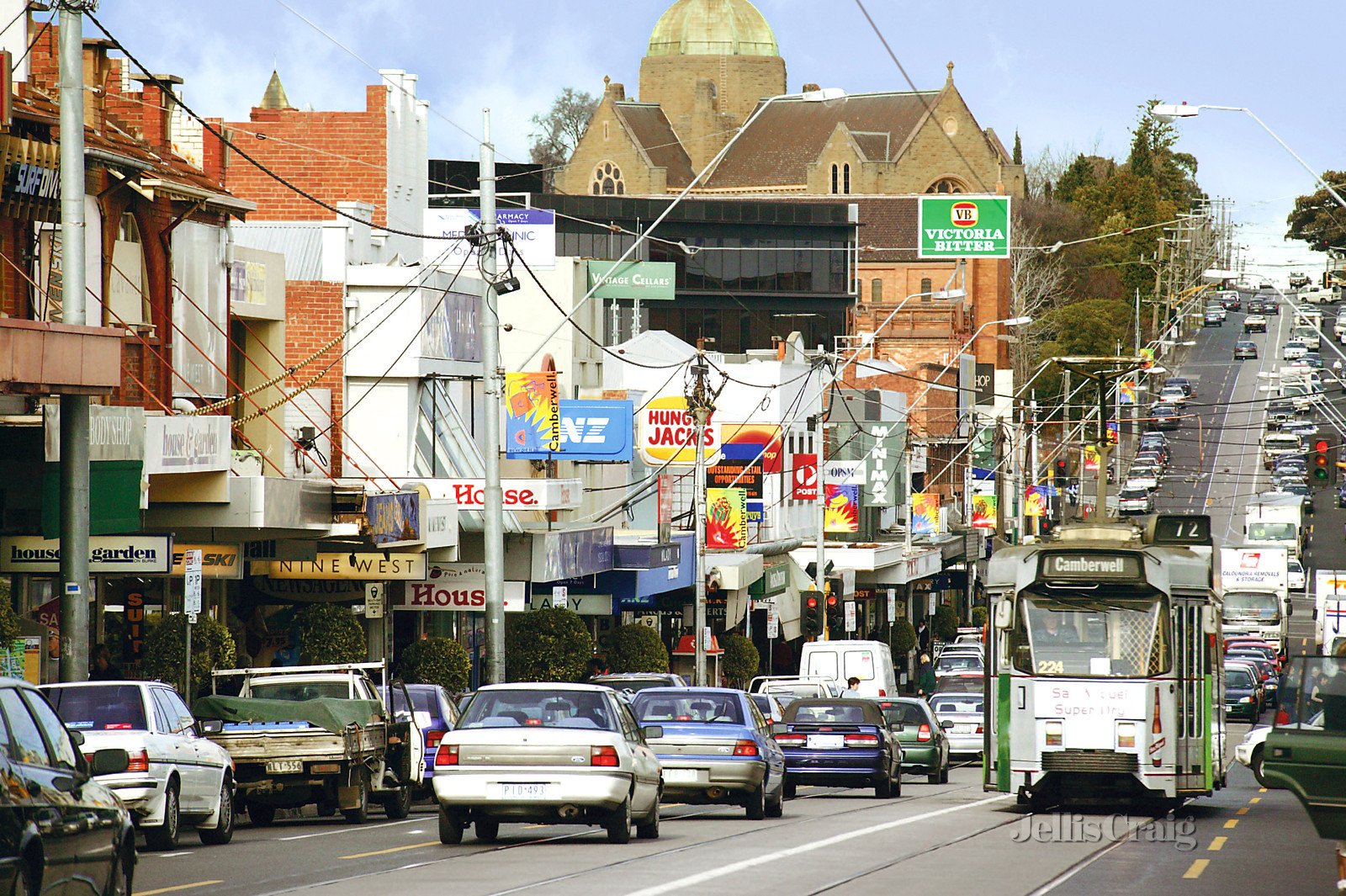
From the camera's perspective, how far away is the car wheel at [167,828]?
56.6 ft

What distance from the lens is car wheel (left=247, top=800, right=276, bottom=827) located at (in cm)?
2172

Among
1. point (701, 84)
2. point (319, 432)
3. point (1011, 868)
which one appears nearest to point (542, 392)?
point (319, 432)

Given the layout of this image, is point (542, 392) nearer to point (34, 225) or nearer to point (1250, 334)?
point (34, 225)

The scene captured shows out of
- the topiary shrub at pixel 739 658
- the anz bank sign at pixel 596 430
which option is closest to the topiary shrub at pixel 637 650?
→ the anz bank sign at pixel 596 430

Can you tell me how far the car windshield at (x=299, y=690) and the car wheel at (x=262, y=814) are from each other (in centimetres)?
158

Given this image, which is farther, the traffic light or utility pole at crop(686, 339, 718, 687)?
the traffic light

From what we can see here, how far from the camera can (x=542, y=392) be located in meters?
37.8

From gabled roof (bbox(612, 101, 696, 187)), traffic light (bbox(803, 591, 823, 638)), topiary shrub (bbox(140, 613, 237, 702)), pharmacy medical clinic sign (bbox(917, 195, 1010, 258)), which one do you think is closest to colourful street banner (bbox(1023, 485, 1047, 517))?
pharmacy medical clinic sign (bbox(917, 195, 1010, 258))

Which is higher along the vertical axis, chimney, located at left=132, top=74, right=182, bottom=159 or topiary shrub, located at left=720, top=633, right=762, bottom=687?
chimney, located at left=132, top=74, right=182, bottom=159

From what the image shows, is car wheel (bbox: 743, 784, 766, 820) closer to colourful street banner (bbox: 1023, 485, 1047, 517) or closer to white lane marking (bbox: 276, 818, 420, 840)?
white lane marking (bbox: 276, 818, 420, 840)

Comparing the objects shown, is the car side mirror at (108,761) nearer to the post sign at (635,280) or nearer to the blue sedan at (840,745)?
the blue sedan at (840,745)

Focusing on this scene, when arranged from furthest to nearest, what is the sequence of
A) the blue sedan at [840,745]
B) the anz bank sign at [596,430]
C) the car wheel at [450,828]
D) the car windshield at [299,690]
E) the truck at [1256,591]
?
the truck at [1256,591]
the anz bank sign at [596,430]
the blue sedan at [840,745]
the car windshield at [299,690]
the car wheel at [450,828]

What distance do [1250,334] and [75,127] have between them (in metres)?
149

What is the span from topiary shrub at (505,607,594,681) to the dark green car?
20.9ft
